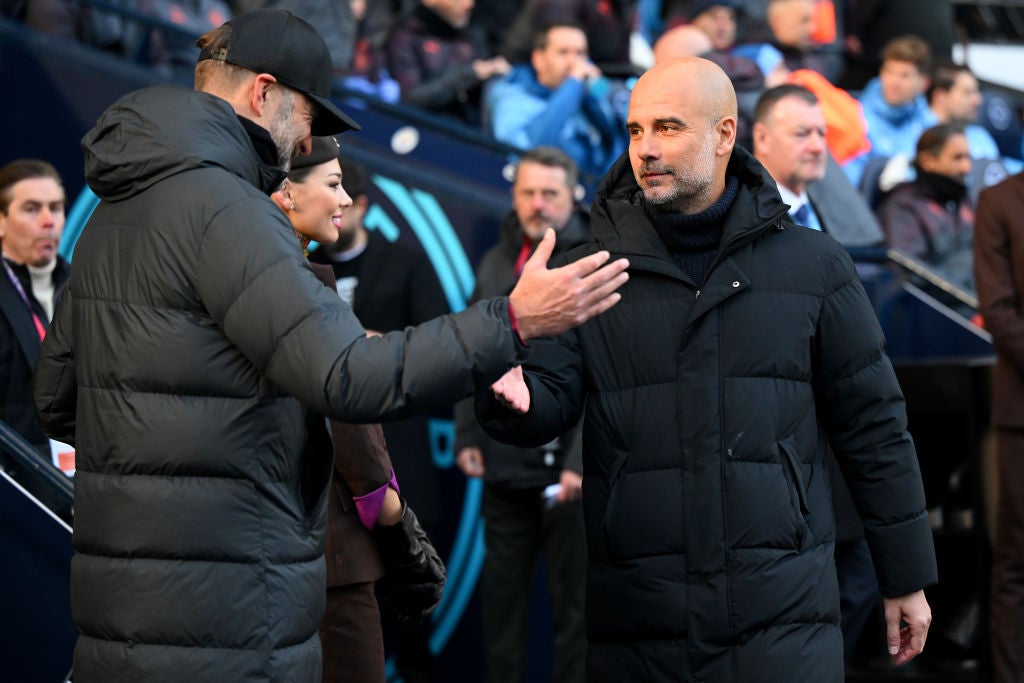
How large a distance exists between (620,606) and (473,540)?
3.57 metres

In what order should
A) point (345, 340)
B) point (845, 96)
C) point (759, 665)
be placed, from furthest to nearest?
point (845, 96)
point (759, 665)
point (345, 340)

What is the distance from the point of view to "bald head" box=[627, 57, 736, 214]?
399 centimetres

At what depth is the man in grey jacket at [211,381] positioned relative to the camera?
3.01 m

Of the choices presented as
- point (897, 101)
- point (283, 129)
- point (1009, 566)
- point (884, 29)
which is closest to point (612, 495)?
point (283, 129)

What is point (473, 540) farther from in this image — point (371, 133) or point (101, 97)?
point (101, 97)

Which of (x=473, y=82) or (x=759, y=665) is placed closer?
(x=759, y=665)

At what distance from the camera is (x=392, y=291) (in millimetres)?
6781

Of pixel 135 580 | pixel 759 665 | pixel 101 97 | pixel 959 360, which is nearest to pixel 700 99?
pixel 759 665

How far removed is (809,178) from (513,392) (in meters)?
2.79

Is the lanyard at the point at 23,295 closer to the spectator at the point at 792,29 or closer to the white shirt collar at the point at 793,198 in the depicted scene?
the white shirt collar at the point at 793,198

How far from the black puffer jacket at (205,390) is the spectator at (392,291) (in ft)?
11.0

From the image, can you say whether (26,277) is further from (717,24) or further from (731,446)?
(717,24)

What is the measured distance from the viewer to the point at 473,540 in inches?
289

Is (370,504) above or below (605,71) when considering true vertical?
below
